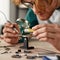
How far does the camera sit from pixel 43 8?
48.1 inches

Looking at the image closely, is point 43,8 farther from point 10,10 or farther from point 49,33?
point 10,10

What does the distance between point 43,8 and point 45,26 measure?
0.19m

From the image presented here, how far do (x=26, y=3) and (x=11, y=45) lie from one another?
299 millimetres

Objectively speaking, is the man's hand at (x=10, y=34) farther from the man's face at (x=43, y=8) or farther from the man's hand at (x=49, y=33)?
the man's hand at (x=49, y=33)

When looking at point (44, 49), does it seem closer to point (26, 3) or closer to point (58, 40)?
point (58, 40)

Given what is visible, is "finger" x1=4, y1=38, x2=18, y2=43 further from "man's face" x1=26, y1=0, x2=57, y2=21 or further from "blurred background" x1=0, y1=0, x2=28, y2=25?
"blurred background" x1=0, y1=0, x2=28, y2=25

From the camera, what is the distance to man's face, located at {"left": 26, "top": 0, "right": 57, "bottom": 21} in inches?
46.3

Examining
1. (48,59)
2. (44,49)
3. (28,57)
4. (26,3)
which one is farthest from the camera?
(26,3)

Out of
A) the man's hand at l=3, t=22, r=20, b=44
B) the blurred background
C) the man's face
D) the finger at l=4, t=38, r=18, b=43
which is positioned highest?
the blurred background

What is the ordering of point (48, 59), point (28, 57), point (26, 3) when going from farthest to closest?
1. point (26, 3)
2. point (28, 57)
3. point (48, 59)

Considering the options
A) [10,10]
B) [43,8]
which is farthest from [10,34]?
[10,10]

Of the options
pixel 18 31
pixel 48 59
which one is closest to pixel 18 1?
pixel 18 31

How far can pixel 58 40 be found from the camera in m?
1.08

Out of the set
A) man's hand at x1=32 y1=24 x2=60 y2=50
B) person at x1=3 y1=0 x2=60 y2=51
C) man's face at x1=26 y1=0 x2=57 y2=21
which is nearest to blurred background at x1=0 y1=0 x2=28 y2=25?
person at x1=3 y1=0 x2=60 y2=51
